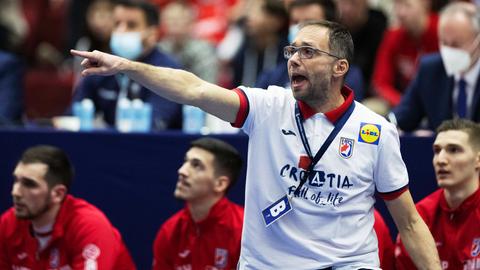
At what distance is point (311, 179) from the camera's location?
216 inches

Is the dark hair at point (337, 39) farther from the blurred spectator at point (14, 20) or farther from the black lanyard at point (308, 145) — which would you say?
the blurred spectator at point (14, 20)

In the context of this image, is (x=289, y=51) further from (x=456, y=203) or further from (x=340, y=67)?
(x=456, y=203)

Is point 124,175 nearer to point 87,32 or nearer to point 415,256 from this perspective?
point 415,256

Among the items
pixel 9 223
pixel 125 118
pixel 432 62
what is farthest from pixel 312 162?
pixel 125 118

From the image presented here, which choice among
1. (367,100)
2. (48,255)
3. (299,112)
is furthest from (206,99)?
(367,100)

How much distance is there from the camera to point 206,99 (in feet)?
17.2

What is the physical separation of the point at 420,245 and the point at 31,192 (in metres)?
2.75

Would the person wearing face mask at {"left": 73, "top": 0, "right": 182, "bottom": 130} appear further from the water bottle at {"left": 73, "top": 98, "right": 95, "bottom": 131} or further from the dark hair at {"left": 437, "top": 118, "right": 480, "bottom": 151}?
the dark hair at {"left": 437, "top": 118, "right": 480, "bottom": 151}

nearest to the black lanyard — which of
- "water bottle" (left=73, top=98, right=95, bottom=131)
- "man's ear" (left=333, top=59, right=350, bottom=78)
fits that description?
"man's ear" (left=333, top=59, right=350, bottom=78)

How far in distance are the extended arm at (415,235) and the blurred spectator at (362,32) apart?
13.7 feet

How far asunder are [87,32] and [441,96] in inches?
202

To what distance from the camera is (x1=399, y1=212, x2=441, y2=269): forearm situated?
18.6 feet

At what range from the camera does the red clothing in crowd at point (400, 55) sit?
9.43 metres

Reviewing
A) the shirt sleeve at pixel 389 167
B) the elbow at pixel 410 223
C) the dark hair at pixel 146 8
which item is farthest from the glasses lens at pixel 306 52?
the dark hair at pixel 146 8
